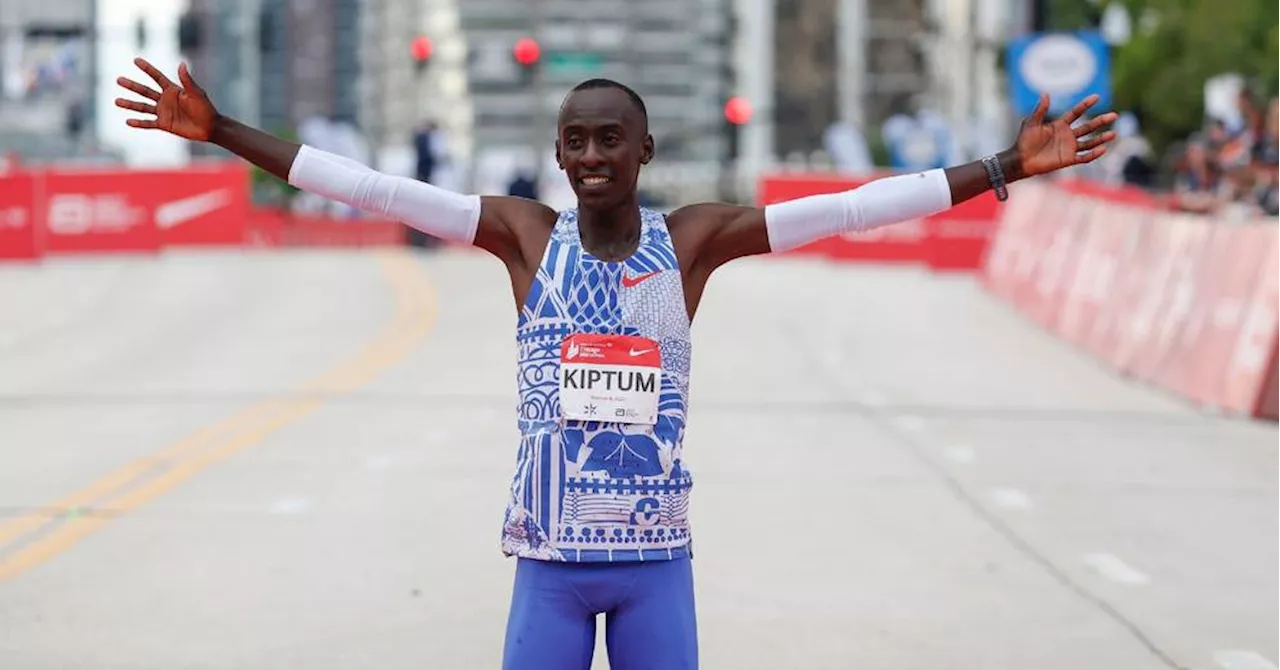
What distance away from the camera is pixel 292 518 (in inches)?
465

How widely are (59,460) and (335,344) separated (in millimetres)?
8591

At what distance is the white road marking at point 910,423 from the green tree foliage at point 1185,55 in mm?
54571

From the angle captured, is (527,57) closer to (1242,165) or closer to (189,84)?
(1242,165)

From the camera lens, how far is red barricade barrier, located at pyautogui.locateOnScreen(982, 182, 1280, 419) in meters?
17.0

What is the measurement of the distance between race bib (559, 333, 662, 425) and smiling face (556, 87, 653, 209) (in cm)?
30

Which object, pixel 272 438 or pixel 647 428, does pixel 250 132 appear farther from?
pixel 272 438

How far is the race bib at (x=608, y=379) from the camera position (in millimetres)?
5488

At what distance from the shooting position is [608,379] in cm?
549

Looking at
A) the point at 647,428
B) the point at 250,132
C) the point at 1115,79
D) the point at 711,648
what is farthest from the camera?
the point at 1115,79

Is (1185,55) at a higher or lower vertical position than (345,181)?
higher

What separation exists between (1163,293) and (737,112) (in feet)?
133

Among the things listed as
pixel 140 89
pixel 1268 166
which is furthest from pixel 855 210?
pixel 1268 166

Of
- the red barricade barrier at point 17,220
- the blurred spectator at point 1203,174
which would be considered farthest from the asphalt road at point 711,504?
the red barricade barrier at point 17,220

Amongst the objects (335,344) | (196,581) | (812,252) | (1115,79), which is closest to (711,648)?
(196,581)
